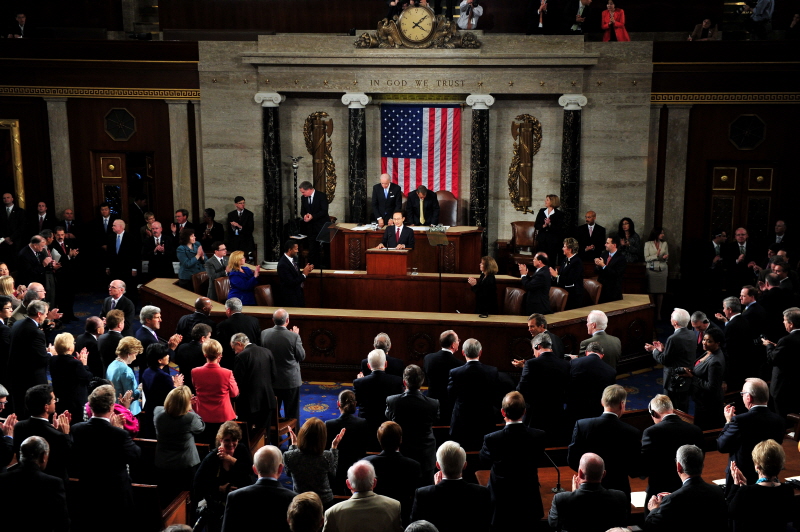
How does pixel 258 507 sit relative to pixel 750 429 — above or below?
below

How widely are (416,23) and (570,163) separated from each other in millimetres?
3721

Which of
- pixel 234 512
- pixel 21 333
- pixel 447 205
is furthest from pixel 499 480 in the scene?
pixel 447 205

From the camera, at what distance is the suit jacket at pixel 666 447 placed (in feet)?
18.1

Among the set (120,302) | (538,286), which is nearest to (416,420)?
(538,286)

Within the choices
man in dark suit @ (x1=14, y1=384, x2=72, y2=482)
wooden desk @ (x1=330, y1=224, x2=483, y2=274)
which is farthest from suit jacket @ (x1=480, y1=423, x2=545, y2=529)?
wooden desk @ (x1=330, y1=224, x2=483, y2=274)

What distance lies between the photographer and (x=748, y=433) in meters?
5.67

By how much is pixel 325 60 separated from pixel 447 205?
135 inches

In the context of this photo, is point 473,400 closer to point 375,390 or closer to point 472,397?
point 472,397

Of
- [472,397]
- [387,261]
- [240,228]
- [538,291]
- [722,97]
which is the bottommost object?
[472,397]

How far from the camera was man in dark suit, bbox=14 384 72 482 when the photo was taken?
18.8ft

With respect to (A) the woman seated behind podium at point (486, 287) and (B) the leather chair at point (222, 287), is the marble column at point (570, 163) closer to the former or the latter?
(A) the woman seated behind podium at point (486, 287)

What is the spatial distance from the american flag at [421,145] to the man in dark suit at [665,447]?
997cm

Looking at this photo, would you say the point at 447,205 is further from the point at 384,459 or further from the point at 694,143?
the point at 384,459

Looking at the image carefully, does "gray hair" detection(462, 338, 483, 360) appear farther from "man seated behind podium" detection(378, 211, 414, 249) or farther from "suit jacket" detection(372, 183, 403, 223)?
"suit jacket" detection(372, 183, 403, 223)
